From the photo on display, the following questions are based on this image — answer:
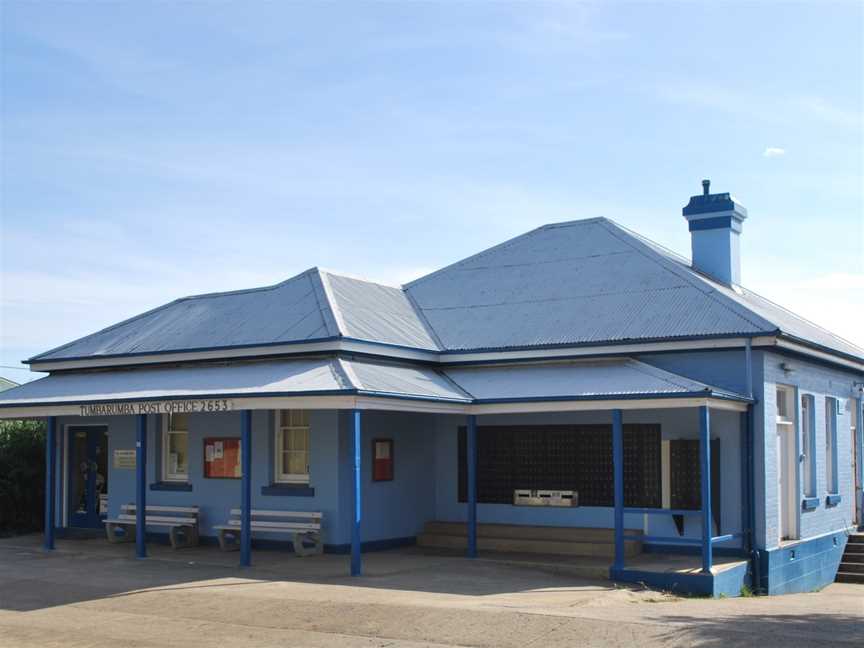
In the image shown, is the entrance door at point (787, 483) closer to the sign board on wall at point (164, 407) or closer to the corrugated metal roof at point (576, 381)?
the corrugated metal roof at point (576, 381)

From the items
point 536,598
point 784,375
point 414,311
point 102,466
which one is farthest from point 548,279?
point 102,466

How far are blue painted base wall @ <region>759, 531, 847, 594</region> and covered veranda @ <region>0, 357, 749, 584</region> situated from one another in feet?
2.17

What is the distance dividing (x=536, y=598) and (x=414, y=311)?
27.2ft

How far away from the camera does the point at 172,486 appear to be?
18969 mm

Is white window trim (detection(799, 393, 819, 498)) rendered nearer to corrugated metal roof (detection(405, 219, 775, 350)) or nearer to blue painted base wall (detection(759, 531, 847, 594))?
blue painted base wall (detection(759, 531, 847, 594))

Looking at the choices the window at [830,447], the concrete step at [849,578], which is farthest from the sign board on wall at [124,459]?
the concrete step at [849,578]

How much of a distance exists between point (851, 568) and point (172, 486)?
12466mm

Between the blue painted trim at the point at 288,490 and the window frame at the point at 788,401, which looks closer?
the blue painted trim at the point at 288,490

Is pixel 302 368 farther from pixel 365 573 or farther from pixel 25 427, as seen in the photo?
pixel 25 427

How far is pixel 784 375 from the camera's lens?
17422 mm

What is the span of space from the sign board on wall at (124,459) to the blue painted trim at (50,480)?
6.18ft

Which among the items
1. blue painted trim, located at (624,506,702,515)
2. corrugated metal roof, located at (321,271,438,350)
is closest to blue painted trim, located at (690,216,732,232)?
corrugated metal roof, located at (321,271,438,350)

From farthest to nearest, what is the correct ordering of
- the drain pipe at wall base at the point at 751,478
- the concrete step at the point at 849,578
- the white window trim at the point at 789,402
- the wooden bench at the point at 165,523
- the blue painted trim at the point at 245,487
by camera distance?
the concrete step at the point at 849,578, the wooden bench at the point at 165,523, the white window trim at the point at 789,402, the drain pipe at wall base at the point at 751,478, the blue painted trim at the point at 245,487

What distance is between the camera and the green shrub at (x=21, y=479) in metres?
20.9
